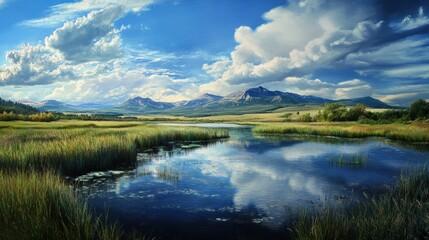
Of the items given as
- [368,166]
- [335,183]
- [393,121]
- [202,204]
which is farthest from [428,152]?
[393,121]

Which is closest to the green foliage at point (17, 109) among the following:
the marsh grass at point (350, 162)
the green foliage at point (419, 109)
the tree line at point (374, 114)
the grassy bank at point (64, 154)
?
the grassy bank at point (64, 154)

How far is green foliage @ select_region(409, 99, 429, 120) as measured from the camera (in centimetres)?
7541

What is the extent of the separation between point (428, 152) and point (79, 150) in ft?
104

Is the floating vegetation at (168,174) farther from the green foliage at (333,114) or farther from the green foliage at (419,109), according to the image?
the green foliage at (333,114)

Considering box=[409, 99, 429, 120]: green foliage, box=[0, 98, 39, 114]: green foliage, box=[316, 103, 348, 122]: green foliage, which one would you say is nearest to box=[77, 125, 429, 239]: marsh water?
box=[409, 99, 429, 120]: green foliage

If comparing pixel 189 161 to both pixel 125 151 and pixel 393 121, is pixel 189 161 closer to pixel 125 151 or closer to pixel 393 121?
pixel 125 151

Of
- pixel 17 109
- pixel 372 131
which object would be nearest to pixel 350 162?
pixel 372 131

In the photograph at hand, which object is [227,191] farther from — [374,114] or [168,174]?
[374,114]

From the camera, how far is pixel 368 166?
2488cm

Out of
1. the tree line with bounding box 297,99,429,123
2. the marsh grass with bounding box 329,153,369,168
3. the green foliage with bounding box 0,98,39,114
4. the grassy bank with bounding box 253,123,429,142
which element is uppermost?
the green foliage with bounding box 0,98,39,114

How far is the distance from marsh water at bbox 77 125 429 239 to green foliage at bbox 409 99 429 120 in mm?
54235

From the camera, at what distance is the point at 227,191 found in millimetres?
17031

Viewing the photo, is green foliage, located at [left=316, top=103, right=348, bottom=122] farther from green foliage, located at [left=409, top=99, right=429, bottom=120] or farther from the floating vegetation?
the floating vegetation

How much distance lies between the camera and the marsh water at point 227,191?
1193 cm
